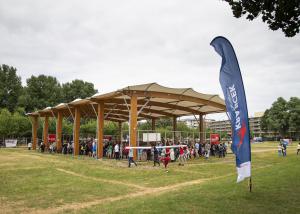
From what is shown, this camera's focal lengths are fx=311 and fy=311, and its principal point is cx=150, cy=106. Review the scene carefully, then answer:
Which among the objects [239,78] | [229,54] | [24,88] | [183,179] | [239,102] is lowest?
[183,179]

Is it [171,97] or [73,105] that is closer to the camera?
[171,97]

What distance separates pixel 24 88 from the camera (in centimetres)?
7050

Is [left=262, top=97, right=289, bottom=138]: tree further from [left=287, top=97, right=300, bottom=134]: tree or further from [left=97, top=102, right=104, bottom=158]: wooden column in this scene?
[left=97, top=102, right=104, bottom=158]: wooden column

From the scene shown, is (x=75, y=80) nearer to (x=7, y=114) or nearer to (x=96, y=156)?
(x=7, y=114)

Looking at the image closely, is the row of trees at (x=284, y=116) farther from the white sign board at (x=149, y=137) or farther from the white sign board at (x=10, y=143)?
the white sign board at (x=149, y=137)

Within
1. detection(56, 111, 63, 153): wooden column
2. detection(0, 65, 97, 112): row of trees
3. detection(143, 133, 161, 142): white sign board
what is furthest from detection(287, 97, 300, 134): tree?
detection(143, 133, 161, 142): white sign board

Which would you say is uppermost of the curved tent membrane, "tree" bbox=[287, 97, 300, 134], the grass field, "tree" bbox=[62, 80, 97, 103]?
"tree" bbox=[62, 80, 97, 103]

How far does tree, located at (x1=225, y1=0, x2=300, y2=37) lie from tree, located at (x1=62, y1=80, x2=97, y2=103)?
66.4 m

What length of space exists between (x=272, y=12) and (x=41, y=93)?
67.4m

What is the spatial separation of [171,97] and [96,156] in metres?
7.43

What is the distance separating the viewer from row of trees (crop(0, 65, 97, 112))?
67312 mm

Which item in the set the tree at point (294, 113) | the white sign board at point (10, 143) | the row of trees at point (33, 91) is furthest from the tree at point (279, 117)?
the white sign board at point (10, 143)

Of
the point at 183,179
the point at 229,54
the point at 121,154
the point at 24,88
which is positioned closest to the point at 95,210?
the point at 229,54

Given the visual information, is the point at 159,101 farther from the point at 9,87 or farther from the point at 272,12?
the point at 9,87
